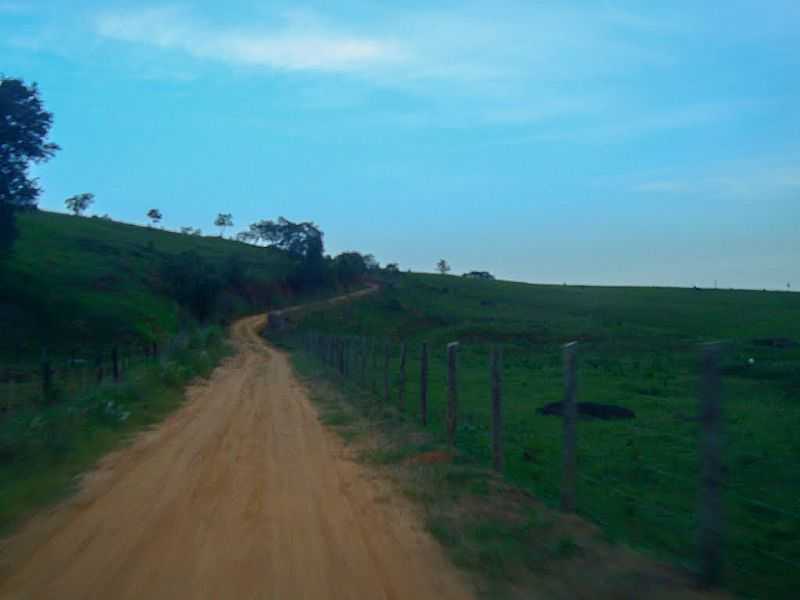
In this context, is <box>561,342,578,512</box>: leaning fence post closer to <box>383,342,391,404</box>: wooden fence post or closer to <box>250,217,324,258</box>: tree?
<box>383,342,391,404</box>: wooden fence post

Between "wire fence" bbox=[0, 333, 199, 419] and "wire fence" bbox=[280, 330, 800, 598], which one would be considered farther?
"wire fence" bbox=[0, 333, 199, 419]

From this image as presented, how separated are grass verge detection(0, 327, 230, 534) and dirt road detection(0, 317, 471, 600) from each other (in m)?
0.41

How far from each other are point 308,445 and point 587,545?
797cm

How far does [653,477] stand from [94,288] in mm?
58524

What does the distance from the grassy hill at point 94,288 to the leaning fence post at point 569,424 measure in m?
44.8

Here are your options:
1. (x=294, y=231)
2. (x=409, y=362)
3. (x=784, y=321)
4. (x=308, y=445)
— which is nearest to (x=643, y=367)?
(x=409, y=362)

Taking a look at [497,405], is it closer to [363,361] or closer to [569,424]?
[569,424]

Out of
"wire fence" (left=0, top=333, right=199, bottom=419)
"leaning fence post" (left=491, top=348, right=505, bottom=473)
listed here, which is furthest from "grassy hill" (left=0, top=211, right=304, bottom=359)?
"leaning fence post" (left=491, top=348, right=505, bottom=473)

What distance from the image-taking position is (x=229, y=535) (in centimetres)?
870

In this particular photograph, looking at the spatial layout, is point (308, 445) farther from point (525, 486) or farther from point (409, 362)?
point (409, 362)

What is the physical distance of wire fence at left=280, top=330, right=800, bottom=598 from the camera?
6.61m

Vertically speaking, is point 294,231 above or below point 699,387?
above

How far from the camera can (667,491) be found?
11.0m

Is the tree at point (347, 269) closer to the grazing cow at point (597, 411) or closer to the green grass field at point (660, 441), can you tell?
the green grass field at point (660, 441)
